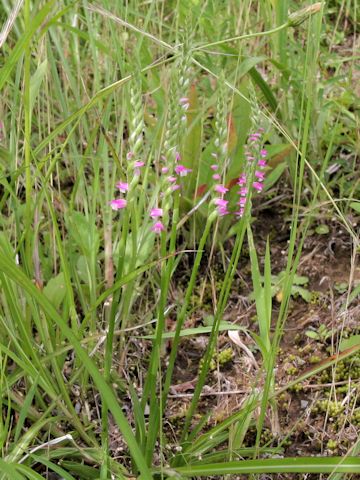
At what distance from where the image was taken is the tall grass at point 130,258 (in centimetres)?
92

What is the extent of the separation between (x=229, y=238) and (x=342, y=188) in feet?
1.02

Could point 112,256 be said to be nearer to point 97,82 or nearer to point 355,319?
point 97,82

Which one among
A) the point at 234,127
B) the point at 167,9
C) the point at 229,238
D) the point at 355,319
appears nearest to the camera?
the point at 355,319

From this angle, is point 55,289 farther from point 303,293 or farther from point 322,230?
point 322,230

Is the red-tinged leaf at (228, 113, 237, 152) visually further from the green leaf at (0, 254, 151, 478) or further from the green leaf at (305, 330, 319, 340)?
the green leaf at (0, 254, 151, 478)

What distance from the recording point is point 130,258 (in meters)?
1.40

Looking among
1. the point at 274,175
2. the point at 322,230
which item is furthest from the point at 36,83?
the point at 322,230

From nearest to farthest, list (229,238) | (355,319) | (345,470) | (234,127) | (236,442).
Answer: (345,470) → (236,442) → (355,319) → (234,127) → (229,238)

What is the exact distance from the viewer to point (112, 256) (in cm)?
141

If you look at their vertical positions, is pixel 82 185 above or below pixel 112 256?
above

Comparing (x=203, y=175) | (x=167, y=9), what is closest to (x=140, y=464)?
(x=203, y=175)

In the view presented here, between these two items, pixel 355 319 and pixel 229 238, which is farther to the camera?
pixel 229 238

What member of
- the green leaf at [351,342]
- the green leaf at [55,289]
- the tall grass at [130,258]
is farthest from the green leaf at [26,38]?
the green leaf at [351,342]

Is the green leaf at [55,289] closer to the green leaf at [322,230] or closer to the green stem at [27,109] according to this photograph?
the green stem at [27,109]
